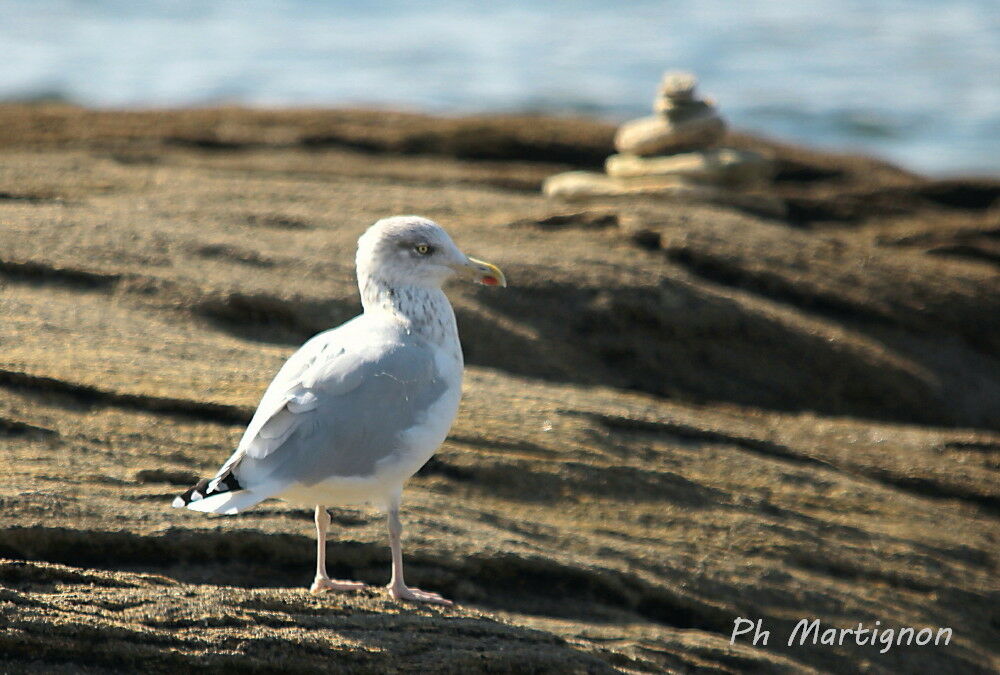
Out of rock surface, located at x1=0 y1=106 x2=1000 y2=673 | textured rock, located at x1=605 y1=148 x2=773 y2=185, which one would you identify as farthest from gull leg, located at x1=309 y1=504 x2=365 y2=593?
textured rock, located at x1=605 y1=148 x2=773 y2=185

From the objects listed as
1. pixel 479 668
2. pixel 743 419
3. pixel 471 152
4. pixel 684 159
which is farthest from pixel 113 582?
pixel 471 152

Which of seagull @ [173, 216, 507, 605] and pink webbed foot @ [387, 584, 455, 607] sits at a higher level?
seagull @ [173, 216, 507, 605]

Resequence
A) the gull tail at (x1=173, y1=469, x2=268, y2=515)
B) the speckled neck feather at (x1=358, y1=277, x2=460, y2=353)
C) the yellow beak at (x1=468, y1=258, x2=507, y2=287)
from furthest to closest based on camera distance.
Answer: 1. the yellow beak at (x1=468, y1=258, x2=507, y2=287)
2. the speckled neck feather at (x1=358, y1=277, x2=460, y2=353)
3. the gull tail at (x1=173, y1=469, x2=268, y2=515)

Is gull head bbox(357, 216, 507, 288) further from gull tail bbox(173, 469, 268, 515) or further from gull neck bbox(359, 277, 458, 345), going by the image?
gull tail bbox(173, 469, 268, 515)

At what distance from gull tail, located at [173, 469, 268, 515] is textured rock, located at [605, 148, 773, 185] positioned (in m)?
5.29

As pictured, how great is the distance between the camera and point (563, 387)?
6.07m

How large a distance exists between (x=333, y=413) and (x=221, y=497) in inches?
17.5

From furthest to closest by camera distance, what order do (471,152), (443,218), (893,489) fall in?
1. (471,152)
2. (443,218)
3. (893,489)

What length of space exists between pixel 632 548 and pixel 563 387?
1169 millimetres

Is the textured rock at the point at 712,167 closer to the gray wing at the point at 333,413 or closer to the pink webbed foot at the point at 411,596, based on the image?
the gray wing at the point at 333,413

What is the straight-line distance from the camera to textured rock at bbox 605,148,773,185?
8461 millimetres

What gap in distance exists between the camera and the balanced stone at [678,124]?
8562mm

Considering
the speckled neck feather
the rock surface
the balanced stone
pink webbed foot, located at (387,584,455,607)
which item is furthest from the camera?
the balanced stone

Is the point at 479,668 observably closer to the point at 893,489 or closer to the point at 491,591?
the point at 491,591
